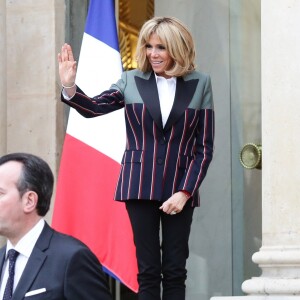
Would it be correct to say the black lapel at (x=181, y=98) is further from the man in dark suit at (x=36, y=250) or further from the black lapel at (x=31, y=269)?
the black lapel at (x=31, y=269)

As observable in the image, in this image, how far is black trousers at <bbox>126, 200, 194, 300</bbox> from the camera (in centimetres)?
672

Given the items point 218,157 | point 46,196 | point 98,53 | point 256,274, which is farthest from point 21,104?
point 46,196

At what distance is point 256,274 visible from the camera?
8586mm

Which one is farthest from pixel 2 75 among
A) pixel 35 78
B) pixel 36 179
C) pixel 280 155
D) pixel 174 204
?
pixel 36 179

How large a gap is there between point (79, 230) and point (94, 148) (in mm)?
554

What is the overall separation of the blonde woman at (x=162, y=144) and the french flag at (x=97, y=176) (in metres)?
1.25

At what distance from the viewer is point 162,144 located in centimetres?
689

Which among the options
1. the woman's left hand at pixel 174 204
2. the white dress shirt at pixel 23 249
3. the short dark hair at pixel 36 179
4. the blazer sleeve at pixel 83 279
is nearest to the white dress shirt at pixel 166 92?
the woman's left hand at pixel 174 204

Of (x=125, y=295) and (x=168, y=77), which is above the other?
(x=168, y=77)

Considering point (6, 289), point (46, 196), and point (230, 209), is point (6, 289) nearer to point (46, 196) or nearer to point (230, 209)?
point (46, 196)

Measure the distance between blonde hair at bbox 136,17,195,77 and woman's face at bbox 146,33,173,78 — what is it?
20mm

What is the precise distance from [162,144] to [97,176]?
59.3 inches

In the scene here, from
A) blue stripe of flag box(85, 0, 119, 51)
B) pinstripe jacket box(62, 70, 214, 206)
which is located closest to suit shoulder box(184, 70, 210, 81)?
pinstripe jacket box(62, 70, 214, 206)

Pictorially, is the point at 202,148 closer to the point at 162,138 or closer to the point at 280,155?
the point at 162,138
